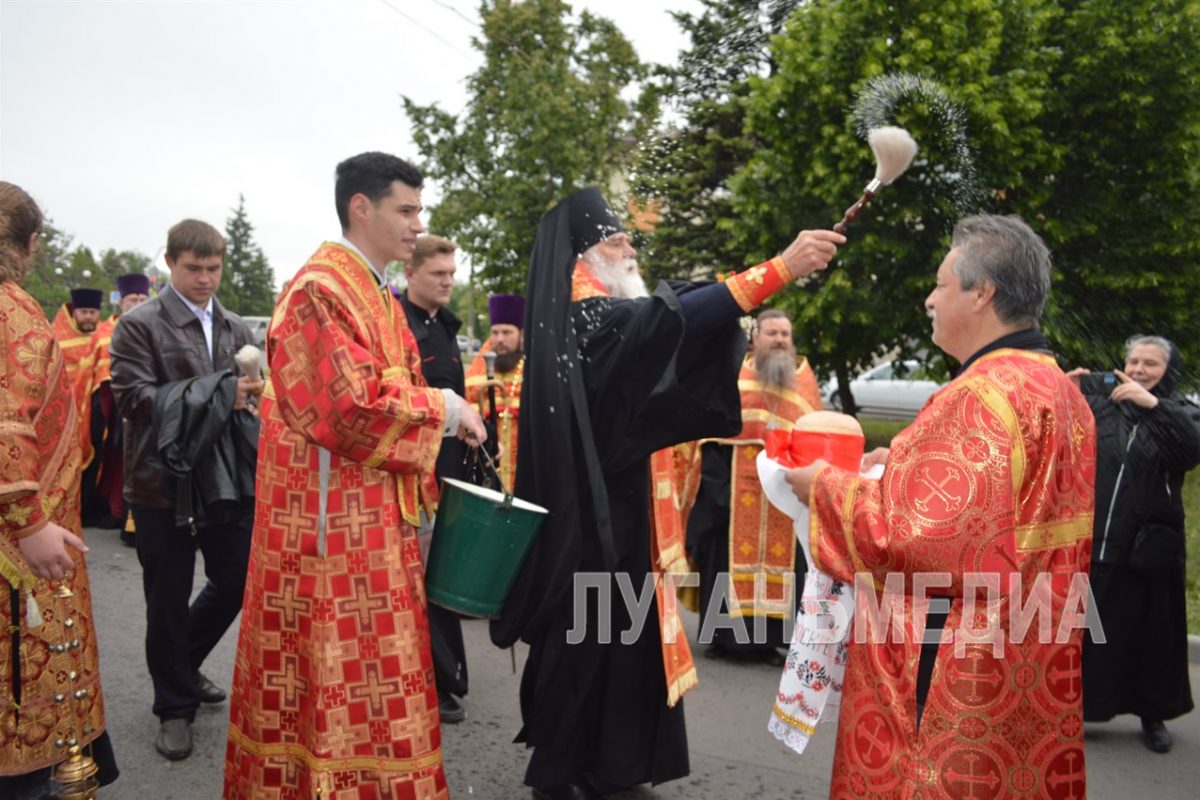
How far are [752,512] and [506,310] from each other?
2.39m

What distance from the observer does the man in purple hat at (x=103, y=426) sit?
7.91m

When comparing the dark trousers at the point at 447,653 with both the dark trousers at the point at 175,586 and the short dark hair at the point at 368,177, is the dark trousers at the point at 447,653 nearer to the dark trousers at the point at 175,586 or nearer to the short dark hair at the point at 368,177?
the dark trousers at the point at 175,586

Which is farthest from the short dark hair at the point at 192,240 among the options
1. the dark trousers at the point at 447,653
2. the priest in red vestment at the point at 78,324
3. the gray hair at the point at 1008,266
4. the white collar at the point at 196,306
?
the priest in red vestment at the point at 78,324

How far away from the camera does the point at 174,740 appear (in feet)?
12.9

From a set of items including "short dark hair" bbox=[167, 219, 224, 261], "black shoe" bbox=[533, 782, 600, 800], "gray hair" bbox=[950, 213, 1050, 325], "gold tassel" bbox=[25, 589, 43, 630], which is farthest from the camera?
"short dark hair" bbox=[167, 219, 224, 261]

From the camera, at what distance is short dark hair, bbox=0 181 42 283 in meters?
2.65

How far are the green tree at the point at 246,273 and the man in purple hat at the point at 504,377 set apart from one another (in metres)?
46.6

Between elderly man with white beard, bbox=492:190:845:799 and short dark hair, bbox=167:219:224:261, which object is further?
short dark hair, bbox=167:219:224:261

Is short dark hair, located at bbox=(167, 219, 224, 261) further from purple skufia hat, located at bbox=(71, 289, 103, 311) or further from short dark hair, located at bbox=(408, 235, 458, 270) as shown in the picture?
purple skufia hat, located at bbox=(71, 289, 103, 311)

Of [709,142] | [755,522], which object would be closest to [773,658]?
[755,522]

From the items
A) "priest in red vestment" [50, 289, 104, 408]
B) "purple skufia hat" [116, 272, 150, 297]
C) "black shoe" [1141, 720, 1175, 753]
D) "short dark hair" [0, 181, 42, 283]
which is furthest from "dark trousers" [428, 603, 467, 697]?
"purple skufia hat" [116, 272, 150, 297]

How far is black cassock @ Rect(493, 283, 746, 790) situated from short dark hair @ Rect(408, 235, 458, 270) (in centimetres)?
170

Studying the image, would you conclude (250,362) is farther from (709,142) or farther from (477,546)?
(709,142)

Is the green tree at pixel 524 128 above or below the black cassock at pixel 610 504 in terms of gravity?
above
